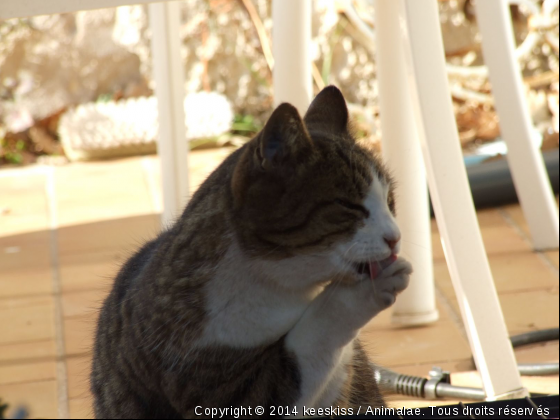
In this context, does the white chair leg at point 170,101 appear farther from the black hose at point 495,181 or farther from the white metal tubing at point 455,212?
the black hose at point 495,181

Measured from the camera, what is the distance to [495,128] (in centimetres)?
327

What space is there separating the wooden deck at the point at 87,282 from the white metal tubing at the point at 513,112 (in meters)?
0.19

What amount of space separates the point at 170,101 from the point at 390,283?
1.16 m

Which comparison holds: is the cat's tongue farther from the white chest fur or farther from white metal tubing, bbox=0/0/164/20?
white metal tubing, bbox=0/0/164/20

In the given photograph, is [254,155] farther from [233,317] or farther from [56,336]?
[56,336]

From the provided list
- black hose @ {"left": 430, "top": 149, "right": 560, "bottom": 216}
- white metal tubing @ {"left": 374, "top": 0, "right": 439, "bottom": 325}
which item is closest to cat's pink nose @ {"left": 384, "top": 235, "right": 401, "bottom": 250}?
white metal tubing @ {"left": 374, "top": 0, "right": 439, "bottom": 325}

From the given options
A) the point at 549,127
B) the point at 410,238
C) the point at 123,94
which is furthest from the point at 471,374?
the point at 123,94

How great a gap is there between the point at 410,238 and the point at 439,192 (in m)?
0.36

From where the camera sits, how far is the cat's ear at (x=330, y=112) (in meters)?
1.06

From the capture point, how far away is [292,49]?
4.95ft

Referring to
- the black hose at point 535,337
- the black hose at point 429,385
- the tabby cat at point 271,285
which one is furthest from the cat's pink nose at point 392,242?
the black hose at point 535,337

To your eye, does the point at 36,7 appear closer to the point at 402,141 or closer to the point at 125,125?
the point at 402,141

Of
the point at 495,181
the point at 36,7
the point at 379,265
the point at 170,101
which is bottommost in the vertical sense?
the point at 495,181

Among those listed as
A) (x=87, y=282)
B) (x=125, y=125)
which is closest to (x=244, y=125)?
(x=125, y=125)
